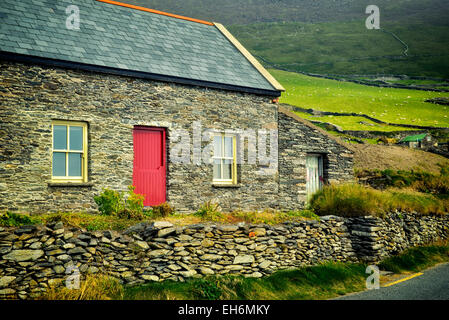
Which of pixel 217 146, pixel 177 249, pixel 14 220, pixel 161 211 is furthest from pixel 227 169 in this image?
pixel 14 220

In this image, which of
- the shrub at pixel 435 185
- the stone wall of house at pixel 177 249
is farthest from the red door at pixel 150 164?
the shrub at pixel 435 185

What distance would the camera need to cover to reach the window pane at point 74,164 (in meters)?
12.0

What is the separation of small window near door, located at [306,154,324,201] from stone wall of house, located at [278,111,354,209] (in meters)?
0.17

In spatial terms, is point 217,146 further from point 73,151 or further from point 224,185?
point 73,151

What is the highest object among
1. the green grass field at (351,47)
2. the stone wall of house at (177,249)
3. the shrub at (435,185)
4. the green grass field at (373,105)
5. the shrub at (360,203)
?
the green grass field at (351,47)

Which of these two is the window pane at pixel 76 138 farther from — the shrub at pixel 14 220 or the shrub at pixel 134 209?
the shrub at pixel 14 220

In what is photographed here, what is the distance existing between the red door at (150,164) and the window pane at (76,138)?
5.44 feet

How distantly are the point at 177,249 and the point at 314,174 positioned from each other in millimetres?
8869

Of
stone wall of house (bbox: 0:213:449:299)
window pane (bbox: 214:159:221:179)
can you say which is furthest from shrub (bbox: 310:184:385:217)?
window pane (bbox: 214:159:221:179)

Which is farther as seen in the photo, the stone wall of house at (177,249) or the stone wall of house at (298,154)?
the stone wall of house at (298,154)

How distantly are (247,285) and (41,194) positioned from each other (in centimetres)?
578

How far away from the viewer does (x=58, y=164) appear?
11.7 metres

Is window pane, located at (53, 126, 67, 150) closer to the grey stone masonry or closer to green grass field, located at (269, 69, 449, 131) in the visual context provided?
the grey stone masonry

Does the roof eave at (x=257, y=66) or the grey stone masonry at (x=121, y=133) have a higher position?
the roof eave at (x=257, y=66)
